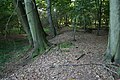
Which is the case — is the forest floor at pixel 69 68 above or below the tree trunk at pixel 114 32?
below

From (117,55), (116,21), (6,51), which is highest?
(116,21)

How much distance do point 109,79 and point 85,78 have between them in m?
0.71

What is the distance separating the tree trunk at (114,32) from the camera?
626cm

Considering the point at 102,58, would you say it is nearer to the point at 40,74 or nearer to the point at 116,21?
the point at 116,21

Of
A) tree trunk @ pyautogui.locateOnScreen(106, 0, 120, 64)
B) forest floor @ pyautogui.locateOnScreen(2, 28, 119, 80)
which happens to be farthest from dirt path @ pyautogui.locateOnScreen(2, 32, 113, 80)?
tree trunk @ pyautogui.locateOnScreen(106, 0, 120, 64)

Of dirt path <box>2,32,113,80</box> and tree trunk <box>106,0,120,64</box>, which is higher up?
tree trunk <box>106,0,120,64</box>

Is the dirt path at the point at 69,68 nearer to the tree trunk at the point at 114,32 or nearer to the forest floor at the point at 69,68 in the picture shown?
the forest floor at the point at 69,68

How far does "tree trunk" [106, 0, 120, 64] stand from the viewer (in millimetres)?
6258

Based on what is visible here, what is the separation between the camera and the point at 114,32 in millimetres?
6398

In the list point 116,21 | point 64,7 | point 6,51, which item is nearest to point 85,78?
point 116,21

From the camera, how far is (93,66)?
21.3 ft

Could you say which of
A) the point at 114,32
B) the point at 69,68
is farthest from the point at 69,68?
the point at 114,32

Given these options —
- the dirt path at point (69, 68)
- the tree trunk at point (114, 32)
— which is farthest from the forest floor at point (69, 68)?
the tree trunk at point (114, 32)

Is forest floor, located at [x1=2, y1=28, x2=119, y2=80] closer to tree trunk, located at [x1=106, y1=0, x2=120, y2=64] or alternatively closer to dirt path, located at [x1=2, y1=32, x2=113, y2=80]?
dirt path, located at [x1=2, y1=32, x2=113, y2=80]
